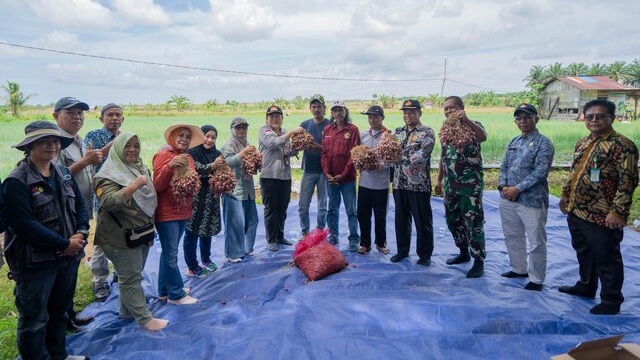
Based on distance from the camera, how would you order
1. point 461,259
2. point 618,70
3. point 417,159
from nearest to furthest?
1. point 417,159
2. point 461,259
3. point 618,70

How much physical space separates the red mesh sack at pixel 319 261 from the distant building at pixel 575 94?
81.5ft

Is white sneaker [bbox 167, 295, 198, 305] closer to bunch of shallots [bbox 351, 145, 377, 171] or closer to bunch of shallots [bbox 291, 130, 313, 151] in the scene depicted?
bunch of shallots [bbox 291, 130, 313, 151]

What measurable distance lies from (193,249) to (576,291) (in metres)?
4.57

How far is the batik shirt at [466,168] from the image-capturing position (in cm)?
448

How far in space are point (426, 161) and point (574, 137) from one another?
14.0 meters

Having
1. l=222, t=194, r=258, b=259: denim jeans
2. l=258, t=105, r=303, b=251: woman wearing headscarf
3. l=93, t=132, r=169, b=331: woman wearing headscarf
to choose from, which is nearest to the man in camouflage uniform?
l=258, t=105, r=303, b=251: woman wearing headscarf

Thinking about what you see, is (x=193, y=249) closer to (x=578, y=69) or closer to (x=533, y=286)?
(x=533, y=286)

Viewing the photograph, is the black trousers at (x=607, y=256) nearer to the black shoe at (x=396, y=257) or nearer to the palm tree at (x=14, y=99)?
the black shoe at (x=396, y=257)

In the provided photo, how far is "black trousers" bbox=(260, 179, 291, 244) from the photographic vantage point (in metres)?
5.62

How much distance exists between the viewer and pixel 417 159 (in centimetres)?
477

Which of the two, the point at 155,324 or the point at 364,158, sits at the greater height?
the point at 364,158

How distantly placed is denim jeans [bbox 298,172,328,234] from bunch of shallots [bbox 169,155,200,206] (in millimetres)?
2294

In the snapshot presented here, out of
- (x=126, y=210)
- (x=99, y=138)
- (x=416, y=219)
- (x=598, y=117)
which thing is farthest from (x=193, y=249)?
(x=598, y=117)

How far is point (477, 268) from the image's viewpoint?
4629 millimetres
